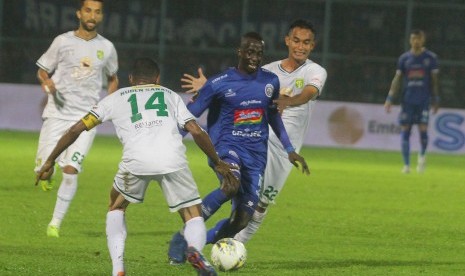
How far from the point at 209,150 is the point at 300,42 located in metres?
2.83

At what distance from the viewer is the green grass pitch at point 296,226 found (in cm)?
1091

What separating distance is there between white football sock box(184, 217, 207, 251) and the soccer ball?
0.62 meters

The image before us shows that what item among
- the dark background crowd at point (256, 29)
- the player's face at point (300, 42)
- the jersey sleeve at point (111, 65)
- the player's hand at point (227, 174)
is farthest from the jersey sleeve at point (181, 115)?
the dark background crowd at point (256, 29)

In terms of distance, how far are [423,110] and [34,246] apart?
13739 mm

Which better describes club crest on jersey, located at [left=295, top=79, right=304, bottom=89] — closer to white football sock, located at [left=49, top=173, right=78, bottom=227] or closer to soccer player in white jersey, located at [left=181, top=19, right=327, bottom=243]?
soccer player in white jersey, located at [left=181, top=19, right=327, bottom=243]

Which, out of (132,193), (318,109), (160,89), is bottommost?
(318,109)

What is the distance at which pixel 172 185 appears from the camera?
943 cm

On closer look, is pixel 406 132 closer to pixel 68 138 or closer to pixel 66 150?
pixel 66 150

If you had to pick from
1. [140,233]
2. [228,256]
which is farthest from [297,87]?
[228,256]

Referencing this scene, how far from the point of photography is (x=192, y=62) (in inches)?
1315

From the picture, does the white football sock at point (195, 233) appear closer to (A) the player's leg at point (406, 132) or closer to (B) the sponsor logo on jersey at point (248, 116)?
(B) the sponsor logo on jersey at point (248, 116)

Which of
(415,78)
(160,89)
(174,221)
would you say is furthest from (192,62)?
Answer: (160,89)

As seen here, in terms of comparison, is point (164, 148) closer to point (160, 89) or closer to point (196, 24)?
point (160, 89)

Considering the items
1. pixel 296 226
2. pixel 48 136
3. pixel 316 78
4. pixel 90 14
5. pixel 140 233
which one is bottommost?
pixel 296 226
